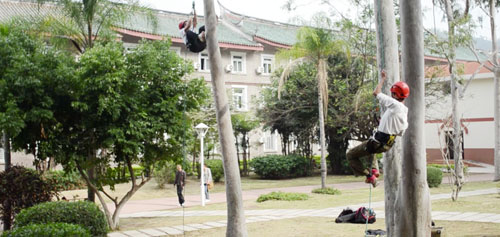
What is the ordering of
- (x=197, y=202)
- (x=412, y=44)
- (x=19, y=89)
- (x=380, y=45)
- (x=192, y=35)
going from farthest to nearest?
1. (x=197, y=202)
2. (x=19, y=89)
3. (x=192, y=35)
4. (x=380, y=45)
5. (x=412, y=44)

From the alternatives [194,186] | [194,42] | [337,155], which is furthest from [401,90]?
[337,155]

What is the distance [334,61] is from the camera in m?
27.5

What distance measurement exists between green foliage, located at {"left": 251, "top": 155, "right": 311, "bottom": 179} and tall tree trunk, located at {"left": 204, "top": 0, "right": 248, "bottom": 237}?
66.2 feet

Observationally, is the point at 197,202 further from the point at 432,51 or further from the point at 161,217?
the point at 432,51

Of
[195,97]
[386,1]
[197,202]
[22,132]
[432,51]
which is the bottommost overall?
[197,202]

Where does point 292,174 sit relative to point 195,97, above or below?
below

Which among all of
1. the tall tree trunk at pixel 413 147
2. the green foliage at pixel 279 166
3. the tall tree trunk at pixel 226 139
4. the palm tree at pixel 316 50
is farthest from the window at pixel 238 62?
the tall tree trunk at pixel 413 147

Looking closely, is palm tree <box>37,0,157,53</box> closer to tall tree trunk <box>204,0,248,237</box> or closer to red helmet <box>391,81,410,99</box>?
tall tree trunk <box>204,0,248,237</box>

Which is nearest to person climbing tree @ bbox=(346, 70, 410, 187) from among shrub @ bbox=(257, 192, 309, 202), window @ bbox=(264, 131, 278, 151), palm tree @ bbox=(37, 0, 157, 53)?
palm tree @ bbox=(37, 0, 157, 53)

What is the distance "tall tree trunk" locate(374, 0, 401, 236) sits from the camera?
25.2 feet

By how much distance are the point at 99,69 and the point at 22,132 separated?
A: 224cm

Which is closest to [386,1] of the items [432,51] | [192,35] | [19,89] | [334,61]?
[192,35]

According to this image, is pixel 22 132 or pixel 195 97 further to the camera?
pixel 195 97

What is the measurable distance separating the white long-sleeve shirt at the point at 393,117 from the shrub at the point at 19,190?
8.41 metres
